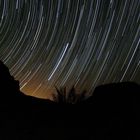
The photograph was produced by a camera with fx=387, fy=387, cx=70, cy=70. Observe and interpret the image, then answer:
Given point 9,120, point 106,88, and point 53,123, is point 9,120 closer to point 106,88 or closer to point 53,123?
point 53,123

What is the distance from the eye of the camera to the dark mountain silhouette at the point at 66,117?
1337 cm

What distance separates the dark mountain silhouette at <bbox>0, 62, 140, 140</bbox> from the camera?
13.4 m

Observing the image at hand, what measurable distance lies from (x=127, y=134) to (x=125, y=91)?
238 centimetres

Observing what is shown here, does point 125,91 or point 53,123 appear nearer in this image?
point 53,123

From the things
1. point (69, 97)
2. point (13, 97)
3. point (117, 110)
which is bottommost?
point (69, 97)

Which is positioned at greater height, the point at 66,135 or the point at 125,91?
the point at 125,91

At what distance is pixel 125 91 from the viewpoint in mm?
15703

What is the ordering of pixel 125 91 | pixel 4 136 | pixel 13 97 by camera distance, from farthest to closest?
pixel 125 91
pixel 13 97
pixel 4 136

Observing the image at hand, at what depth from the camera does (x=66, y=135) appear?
13414mm

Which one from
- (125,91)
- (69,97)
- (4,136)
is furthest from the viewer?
(69,97)

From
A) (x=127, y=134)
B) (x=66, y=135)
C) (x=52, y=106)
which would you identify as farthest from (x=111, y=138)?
(x=52, y=106)

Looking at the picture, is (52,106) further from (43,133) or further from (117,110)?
(117,110)

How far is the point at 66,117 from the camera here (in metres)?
13.9

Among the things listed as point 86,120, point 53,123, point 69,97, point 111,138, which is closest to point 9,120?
point 53,123
